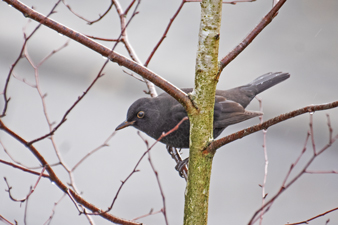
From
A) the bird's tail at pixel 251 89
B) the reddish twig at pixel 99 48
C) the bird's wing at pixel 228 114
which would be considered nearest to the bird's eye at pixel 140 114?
the bird's wing at pixel 228 114

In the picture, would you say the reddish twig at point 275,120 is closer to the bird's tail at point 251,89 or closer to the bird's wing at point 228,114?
the bird's wing at point 228,114

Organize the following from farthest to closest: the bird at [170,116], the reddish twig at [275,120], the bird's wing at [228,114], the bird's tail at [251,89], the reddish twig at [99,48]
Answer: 1. the bird's tail at [251,89]
2. the bird's wing at [228,114]
3. the bird at [170,116]
4. the reddish twig at [99,48]
5. the reddish twig at [275,120]

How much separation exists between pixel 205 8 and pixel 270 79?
1.64m

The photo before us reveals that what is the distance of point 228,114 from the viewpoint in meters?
2.50

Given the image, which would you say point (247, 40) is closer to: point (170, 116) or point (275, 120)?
point (275, 120)

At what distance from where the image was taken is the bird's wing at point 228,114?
2480 millimetres

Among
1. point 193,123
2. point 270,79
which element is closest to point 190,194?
point 193,123

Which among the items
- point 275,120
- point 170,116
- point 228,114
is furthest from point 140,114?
point 275,120

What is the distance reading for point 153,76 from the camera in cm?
128

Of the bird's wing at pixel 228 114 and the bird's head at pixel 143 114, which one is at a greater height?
the bird's head at pixel 143 114

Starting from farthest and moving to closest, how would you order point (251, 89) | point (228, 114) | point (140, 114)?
point (251, 89), point (228, 114), point (140, 114)

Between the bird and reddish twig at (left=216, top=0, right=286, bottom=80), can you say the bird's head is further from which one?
reddish twig at (left=216, top=0, right=286, bottom=80)

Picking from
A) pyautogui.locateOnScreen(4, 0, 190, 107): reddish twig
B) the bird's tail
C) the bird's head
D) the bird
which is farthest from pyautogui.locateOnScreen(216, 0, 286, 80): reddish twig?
the bird's tail

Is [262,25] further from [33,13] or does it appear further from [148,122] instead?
[148,122]
